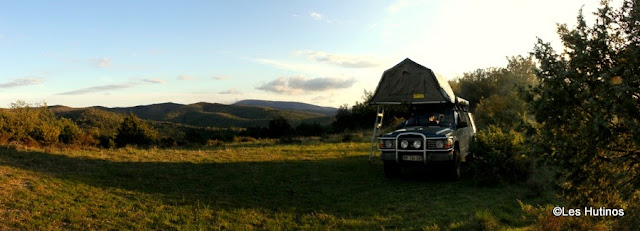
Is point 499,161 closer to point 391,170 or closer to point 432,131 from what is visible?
point 432,131

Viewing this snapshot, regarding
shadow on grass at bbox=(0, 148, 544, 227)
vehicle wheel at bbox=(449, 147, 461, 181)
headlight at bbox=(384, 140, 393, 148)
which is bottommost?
shadow on grass at bbox=(0, 148, 544, 227)

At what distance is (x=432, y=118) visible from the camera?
11.7m

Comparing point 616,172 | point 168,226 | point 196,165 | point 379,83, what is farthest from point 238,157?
point 616,172

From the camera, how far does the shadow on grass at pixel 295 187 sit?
737 cm

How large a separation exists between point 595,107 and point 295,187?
7.05 meters

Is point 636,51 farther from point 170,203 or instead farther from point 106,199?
point 106,199

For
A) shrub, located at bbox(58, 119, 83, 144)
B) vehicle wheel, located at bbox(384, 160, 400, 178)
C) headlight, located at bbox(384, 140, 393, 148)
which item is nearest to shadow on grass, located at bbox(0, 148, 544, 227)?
vehicle wheel, located at bbox(384, 160, 400, 178)

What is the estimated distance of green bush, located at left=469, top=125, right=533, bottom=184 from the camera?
9952 millimetres

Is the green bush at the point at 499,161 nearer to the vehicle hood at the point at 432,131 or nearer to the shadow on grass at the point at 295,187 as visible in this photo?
the shadow on grass at the point at 295,187

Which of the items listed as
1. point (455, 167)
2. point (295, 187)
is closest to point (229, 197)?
point (295, 187)

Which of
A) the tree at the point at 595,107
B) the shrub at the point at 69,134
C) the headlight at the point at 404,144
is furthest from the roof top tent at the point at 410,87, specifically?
the shrub at the point at 69,134

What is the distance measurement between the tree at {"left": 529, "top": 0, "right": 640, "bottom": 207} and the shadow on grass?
8.61ft

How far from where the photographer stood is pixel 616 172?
409 centimetres

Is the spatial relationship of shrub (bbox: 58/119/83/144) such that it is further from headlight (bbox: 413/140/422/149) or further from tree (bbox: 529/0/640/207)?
tree (bbox: 529/0/640/207)
